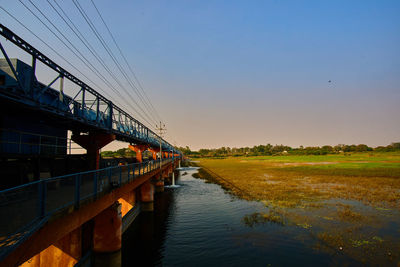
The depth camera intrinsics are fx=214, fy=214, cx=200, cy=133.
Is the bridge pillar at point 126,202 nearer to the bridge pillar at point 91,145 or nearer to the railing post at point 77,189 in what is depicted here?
the bridge pillar at point 91,145

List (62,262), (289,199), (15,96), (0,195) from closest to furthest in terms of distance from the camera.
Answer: (0,195) → (15,96) → (62,262) → (289,199)

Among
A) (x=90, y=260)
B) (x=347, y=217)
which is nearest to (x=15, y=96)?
(x=90, y=260)

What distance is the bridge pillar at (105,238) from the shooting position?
12.6m

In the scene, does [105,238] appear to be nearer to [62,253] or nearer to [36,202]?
[62,253]

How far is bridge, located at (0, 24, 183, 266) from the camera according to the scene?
19.0ft

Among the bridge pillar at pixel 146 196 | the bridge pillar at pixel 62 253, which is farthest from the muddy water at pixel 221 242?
the bridge pillar at pixel 62 253

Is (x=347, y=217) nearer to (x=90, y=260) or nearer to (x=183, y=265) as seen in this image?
(x=183, y=265)

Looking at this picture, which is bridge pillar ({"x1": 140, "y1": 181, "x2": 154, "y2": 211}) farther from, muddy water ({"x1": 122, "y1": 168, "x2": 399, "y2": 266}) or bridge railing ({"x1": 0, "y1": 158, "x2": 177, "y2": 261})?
bridge railing ({"x1": 0, "y1": 158, "x2": 177, "y2": 261})

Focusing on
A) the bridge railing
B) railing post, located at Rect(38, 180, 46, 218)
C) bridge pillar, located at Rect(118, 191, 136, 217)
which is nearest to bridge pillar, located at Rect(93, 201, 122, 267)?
the bridge railing

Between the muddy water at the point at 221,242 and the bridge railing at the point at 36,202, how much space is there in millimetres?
7605

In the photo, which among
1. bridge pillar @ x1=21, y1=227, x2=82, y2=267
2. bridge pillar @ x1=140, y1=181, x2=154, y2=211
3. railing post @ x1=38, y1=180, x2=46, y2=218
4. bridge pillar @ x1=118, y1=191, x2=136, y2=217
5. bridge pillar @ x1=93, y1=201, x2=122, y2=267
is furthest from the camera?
bridge pillar @ x1=140, y1=181, x2=154, y2=211

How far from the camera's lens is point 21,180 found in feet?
41.7

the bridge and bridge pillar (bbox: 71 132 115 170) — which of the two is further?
bridge pillar (bbox: 71 132 115 170)

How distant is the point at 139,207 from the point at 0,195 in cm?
2104
